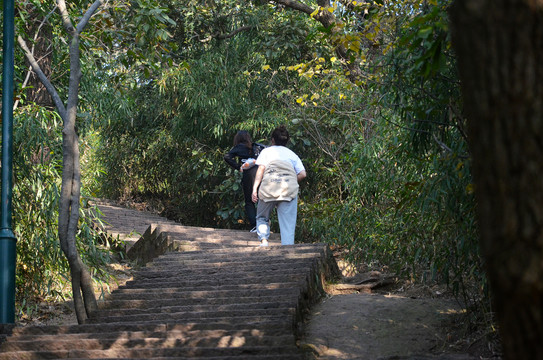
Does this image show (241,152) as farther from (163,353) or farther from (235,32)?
(163,353)

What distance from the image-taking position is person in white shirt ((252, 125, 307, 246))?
870cm

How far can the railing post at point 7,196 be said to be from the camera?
6.37 meters

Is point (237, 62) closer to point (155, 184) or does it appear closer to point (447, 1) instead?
point (155, 184)

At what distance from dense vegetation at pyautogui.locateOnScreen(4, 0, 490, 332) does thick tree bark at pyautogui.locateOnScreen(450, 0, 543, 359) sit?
1.04 metres

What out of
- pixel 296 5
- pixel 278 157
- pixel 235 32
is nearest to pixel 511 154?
pixel 278 157

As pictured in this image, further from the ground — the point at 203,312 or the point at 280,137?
the point at 280,137

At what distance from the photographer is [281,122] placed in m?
13.3

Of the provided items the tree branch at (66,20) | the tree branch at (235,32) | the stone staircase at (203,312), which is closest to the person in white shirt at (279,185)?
the stone staircase at (203,312)

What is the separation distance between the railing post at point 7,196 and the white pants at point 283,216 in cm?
330

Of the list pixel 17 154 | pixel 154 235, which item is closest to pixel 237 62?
pixel 154 235

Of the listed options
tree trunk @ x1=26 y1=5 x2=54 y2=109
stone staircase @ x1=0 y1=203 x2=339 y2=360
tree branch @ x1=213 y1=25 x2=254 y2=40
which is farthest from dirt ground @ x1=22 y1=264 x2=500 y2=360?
tree branch @ x1=213 y1=25 x2=254 y2=40

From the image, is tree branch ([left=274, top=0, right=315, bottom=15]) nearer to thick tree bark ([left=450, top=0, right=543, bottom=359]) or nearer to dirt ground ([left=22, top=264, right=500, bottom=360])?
dirt ground ([left=22, top=264, right=500, bottom=360])

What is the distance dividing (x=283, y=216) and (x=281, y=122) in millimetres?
4704

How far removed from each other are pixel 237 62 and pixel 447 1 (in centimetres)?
909
